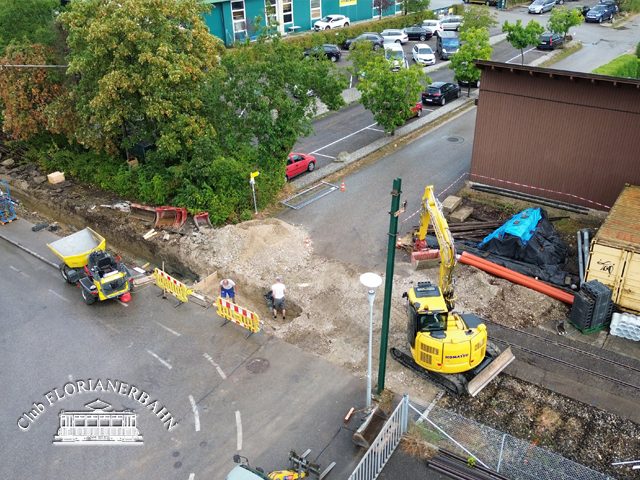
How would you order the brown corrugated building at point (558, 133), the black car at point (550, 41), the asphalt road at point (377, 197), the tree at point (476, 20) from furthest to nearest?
the black car at point (550, 41), the tree at point (476, 20), the asphalt road at point (377, 197), the brown corrugated building at point (558, 133)

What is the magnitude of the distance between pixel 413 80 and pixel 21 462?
24817 mm

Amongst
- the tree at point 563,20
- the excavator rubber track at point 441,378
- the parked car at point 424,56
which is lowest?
the excavator rubber track at point 441,378

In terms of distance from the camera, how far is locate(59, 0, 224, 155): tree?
21.4 metres

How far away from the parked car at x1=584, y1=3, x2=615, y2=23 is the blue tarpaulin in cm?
4609

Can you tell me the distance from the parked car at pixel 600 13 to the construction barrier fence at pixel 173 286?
5591 centimetres

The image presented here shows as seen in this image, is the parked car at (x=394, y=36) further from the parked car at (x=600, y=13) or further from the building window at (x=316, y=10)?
the parked car at (x=600, y=13)

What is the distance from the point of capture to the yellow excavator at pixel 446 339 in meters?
14.0

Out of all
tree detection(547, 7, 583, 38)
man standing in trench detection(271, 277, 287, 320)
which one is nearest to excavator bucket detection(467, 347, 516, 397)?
Result: man standing in trench detection(271, 277, 287, 320)

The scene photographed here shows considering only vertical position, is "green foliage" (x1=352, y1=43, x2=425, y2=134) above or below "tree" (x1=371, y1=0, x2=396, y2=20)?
below

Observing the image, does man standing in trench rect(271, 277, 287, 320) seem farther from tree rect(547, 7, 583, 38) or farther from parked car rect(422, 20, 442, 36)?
parked car rect(422, 20, 442, 36)

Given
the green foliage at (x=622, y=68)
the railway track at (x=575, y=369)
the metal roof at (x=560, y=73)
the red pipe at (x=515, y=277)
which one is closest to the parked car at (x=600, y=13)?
the green foliage at (x=622, y=68)

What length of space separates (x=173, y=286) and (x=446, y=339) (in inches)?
382

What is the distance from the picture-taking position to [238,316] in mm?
17219

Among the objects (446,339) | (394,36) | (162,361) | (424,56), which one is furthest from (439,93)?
(162,361)
